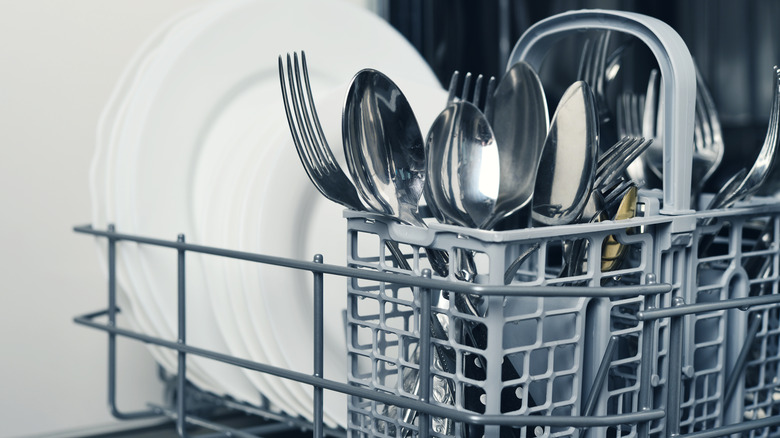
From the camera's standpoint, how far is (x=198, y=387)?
0.87 meters

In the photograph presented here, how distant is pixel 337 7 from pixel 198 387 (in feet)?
1.32

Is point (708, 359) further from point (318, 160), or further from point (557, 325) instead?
point (318, 160)

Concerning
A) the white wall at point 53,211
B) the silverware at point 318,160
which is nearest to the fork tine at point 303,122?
the silverware at point 318,160

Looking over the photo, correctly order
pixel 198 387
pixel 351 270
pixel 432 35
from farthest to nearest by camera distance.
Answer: pixel 432 35 → pixel 198 387 → pixel 351 270

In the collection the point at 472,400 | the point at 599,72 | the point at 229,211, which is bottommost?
the point at 472,400

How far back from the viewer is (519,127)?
1.99 feet

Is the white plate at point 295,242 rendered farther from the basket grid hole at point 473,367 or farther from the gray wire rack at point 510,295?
the basket grid hole at point 473,367

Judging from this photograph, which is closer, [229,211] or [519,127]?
[519,127]

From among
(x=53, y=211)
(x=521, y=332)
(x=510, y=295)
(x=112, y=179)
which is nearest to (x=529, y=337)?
(x=521, y=332)

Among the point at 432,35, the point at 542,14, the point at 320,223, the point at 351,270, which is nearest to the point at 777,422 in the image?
the point at 351,270

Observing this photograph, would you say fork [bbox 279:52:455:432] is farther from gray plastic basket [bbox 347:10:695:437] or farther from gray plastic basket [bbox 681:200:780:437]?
gray plastic basket [bbox 681:200:780:437]

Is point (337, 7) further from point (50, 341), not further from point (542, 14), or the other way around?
point (50, 341)

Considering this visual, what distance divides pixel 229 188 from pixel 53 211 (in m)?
0.25

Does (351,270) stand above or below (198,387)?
above
